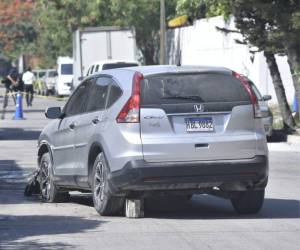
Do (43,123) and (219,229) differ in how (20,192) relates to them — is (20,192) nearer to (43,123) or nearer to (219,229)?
(219,229)

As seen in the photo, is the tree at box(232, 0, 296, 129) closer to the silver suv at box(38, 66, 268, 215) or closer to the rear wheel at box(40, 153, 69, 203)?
the rear wheel at box(40, 153, 69, 203)

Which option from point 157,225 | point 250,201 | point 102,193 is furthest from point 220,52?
point 157,225

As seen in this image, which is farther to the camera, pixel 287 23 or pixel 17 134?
pixel 17 134

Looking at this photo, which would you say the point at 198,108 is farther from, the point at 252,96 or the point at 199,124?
the point at 252,96

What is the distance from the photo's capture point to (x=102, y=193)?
1141cm

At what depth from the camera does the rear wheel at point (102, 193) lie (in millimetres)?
11234

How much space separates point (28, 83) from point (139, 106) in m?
33.7

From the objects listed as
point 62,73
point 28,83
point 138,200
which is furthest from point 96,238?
point 62,73

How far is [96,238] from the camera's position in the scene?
9.89m

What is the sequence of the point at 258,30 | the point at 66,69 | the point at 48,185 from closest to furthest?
the point at 48,185, the point at 258,30, the point at 66,69

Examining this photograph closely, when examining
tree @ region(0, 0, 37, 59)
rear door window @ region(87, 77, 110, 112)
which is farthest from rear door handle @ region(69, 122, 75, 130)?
tree @ region(0, 0, 37, 59)

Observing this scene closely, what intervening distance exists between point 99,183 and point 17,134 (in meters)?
15.8

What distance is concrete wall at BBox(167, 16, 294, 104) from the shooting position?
33.8m

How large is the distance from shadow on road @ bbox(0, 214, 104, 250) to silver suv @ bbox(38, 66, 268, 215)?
51 centimetres
